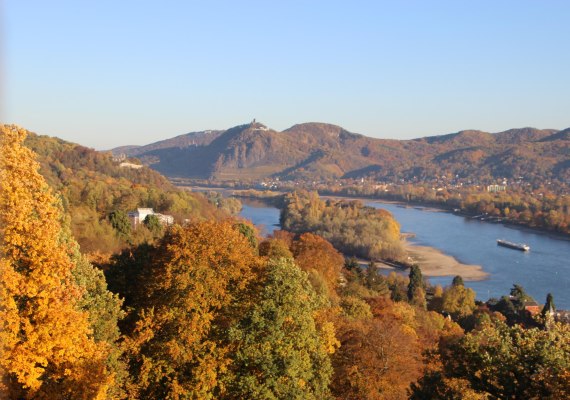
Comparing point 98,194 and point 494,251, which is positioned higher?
point 98,194

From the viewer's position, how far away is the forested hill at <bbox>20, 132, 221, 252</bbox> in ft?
40.6

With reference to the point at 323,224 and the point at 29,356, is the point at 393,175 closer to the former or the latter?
the point at 323,224

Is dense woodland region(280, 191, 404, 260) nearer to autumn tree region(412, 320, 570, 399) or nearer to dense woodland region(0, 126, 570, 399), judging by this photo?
dense woodland region(0, 126, 570, 399)

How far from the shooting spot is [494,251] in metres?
27.2

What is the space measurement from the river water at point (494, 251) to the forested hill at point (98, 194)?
18.1 feet

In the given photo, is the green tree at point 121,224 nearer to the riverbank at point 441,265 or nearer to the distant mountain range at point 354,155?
the riverbank at point 441,265

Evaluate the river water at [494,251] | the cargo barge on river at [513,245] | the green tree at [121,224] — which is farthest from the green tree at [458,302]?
the cargo barge on river at [513,245]

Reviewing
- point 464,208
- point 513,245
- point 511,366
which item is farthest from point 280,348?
point 464,208

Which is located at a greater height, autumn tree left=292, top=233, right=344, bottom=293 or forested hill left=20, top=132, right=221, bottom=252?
forested hill left=20, top=132, right=221, bottom=252

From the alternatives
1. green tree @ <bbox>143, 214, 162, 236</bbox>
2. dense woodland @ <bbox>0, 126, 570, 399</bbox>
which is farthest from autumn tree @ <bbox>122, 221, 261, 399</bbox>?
green tree @ <bbox>143, 214, 162, 236</bbox>

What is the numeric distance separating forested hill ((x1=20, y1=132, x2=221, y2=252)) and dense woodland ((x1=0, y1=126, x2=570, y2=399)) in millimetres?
3575

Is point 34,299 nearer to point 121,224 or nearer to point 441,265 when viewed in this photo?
point 121,224

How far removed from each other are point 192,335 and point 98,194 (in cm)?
1568

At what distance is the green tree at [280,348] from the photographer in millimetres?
4348
